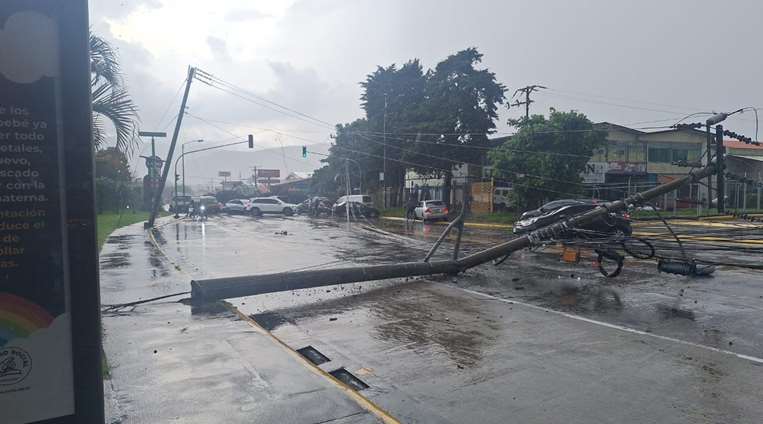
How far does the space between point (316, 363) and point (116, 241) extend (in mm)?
17523

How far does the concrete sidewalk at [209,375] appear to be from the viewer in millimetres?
4590

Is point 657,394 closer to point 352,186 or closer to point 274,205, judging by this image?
point 274,205

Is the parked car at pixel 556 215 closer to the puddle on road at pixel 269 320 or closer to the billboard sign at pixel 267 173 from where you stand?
the puddle on road at pixel 269 320

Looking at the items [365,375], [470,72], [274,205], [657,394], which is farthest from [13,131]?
[274,205]

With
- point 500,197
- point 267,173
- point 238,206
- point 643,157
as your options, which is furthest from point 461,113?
point 267,173

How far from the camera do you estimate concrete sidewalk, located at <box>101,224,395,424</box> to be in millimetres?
4590

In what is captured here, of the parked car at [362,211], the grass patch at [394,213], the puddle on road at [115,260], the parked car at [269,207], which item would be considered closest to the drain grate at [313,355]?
the puddle on road at [115,260]

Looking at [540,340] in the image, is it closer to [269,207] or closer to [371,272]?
[371,272]

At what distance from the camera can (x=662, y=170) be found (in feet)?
159

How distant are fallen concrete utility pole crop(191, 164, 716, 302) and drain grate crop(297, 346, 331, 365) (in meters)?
2.89

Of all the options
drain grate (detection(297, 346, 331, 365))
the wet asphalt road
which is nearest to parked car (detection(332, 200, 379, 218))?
the wet asphalt road

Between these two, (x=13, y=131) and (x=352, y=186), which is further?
(x=352, y=186)

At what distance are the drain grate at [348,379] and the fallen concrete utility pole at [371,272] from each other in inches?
154

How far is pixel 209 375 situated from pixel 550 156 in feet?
100
